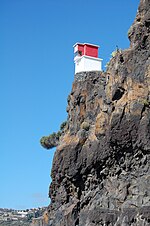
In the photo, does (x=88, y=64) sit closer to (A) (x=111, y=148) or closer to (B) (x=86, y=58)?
(B) (x=86, y=58)

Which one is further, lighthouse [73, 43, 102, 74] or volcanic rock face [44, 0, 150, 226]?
lighthouse [73, 43, 102, 74]

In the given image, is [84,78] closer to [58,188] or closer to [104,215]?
[58,188]

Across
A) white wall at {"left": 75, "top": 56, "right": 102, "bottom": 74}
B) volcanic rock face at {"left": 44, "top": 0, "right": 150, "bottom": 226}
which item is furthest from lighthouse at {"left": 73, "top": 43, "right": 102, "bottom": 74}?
volcanic rock face at {"left": 44, "top": 0, "right": 150, "bottom": 226}

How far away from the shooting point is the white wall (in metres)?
37.5

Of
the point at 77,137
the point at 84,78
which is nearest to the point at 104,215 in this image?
the point at 77,137

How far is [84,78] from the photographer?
35.0 m

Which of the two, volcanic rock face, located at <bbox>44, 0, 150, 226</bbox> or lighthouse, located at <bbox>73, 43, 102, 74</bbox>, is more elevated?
lighthouse, located at <bbox>73, 43, 102, 74</bbox>

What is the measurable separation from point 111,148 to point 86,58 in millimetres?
12052

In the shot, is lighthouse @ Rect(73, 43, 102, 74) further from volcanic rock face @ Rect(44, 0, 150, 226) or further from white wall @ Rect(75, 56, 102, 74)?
volcanic rock face @ Rect(44, 0, 150, 226)

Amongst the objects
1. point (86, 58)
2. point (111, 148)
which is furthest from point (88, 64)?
point (111, 148)

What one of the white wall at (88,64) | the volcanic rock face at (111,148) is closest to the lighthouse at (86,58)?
the white wall at (88,64)

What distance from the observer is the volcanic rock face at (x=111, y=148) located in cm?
2592

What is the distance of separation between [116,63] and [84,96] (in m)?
5.87

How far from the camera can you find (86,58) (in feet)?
125
